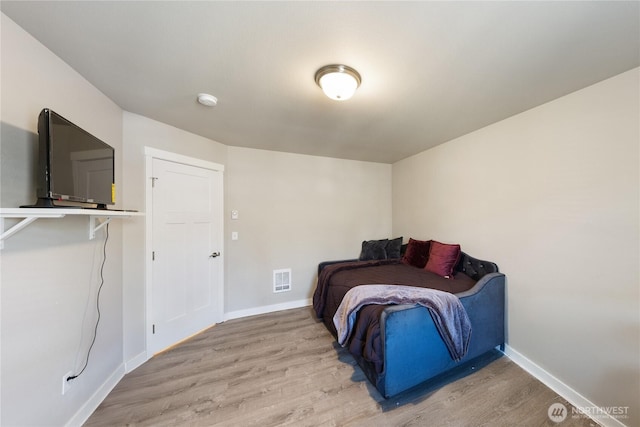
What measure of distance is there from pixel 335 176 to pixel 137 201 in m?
2.59

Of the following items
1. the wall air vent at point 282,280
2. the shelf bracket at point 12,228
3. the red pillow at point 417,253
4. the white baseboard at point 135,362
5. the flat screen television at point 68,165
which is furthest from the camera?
the wall air vent at point 282,280

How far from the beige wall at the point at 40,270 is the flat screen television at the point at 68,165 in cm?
15

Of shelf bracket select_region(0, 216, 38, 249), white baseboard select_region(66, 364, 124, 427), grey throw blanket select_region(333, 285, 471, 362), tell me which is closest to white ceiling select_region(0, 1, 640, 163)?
shelf bracket select_region(0, 216, 38, 249)

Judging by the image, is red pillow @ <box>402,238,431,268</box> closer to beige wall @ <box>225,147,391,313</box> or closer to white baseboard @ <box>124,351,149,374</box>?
beige wall @ <box>225,147,391,313</box>

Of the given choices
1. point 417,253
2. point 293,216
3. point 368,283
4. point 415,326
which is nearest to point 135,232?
point 293,216

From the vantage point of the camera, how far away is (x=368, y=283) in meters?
2.32

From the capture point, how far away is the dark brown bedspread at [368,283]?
1.63 meters

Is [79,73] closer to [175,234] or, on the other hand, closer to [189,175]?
[189,175]

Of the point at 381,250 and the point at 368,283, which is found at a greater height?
the point at 381,250

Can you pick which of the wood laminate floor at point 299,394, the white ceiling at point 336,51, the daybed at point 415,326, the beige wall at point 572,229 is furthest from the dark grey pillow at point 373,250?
the white ceiling at point 336,51

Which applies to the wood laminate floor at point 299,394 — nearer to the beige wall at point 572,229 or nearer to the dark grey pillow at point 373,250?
the beige wall at point 572,229

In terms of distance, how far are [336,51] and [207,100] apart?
1156 mm

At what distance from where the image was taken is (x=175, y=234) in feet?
7.63

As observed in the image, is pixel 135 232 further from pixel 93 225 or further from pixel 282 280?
pixel 282 280
